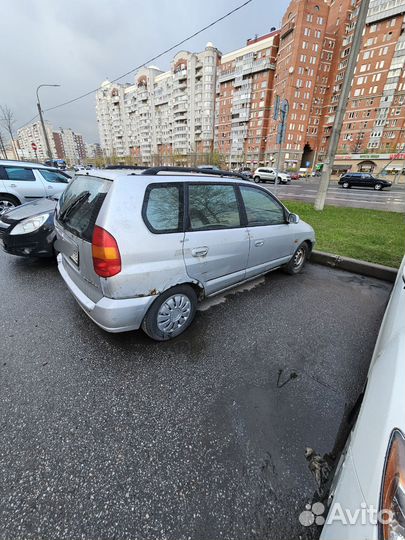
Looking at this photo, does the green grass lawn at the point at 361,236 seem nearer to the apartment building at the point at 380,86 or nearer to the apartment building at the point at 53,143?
the apartment building at the point at 380,86

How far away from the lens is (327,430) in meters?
1.83

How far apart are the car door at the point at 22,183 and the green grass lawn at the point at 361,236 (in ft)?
25.0

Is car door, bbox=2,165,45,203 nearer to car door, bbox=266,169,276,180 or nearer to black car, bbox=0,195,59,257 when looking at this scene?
black car, bbox=0,195,59,257

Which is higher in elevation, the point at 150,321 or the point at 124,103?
the point at 124,103

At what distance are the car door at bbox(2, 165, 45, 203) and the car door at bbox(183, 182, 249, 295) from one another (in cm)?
650

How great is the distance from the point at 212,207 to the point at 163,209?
69 cm

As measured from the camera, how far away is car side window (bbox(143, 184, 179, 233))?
7.43ft

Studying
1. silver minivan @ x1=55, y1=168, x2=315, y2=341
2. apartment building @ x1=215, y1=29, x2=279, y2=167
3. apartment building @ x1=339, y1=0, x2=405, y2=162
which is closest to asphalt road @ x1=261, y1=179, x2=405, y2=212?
silver minivan @ x1=55, y1=168, x2=315, y2=341

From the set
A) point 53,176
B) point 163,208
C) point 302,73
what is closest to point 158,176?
point 163,208

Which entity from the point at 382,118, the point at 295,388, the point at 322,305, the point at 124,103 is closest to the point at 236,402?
the point at 295,388

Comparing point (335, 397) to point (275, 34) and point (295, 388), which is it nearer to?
point (295, 388)

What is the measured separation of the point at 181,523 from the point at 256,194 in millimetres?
3319

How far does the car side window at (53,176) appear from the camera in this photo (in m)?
7.35

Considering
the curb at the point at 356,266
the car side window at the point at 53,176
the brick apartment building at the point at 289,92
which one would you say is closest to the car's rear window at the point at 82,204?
the curb at the point at 356,266
